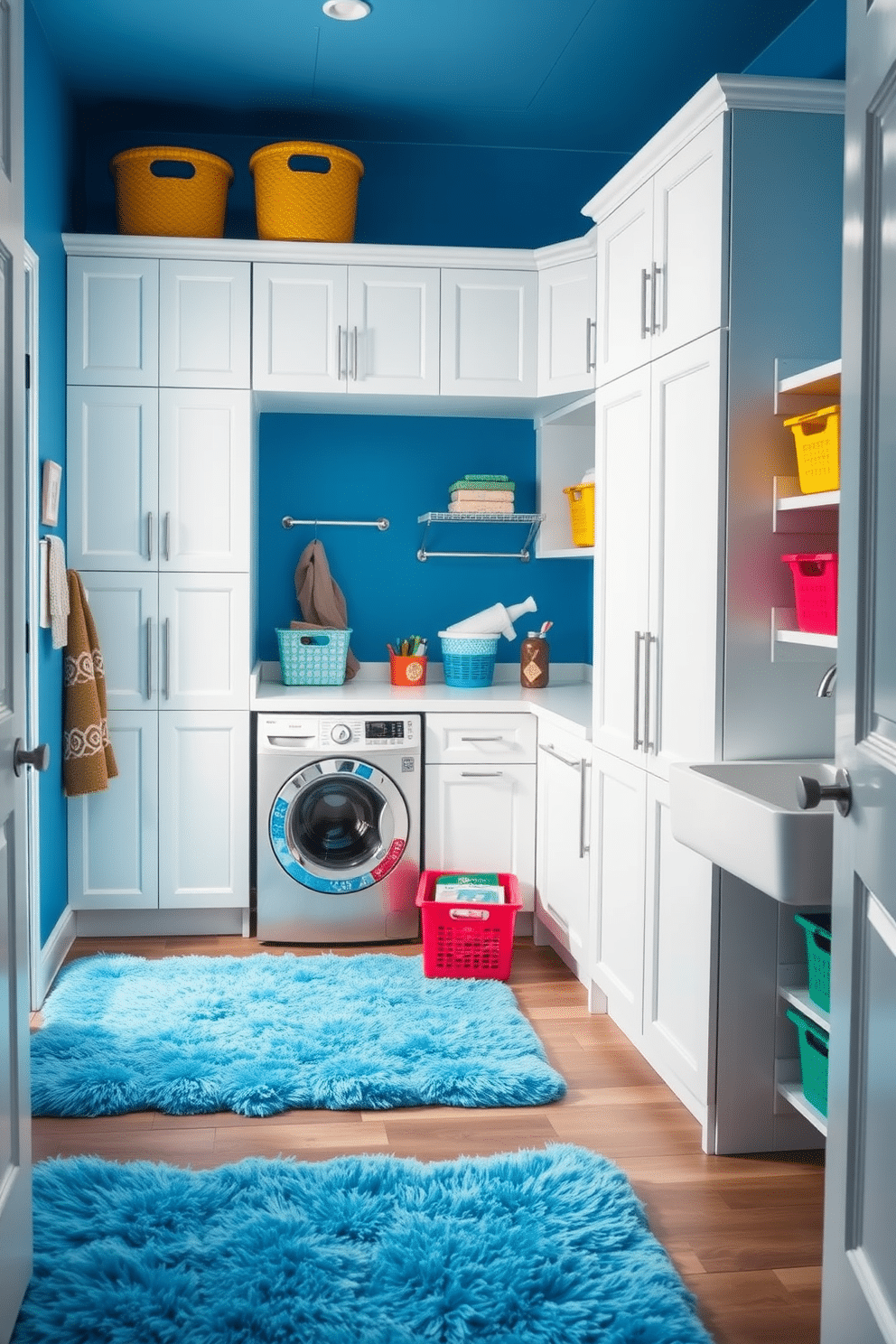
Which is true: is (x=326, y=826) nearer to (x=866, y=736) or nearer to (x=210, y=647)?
(x=210, y=647)

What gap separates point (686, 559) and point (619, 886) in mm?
963

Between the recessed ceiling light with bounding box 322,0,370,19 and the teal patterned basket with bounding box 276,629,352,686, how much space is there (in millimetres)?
1951

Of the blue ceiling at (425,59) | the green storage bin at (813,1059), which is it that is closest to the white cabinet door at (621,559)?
the green storage bin at (813,1059)

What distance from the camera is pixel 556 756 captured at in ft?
12.8

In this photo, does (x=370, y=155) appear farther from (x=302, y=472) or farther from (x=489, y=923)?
(x=489, y=923)

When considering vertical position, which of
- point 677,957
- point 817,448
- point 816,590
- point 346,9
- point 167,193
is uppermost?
point 346,9

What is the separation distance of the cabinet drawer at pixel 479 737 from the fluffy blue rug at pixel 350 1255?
1.78 meters

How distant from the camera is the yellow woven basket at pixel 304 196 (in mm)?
4082

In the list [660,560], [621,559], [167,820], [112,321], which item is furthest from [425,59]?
[167,820]

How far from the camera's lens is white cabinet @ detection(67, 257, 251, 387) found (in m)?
4.02

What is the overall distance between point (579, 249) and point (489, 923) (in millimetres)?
2181

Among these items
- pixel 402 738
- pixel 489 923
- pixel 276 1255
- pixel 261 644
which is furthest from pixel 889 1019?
pixel 261 644

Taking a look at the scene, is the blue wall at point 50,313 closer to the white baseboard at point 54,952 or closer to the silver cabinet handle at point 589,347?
the white baseboard at point 54,952

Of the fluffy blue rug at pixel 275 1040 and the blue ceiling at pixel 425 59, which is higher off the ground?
the blue ceiling at pixel 425 59
